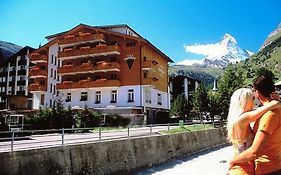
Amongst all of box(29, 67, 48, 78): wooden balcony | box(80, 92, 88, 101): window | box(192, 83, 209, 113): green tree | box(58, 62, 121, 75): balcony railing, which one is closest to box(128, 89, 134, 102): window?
box(58, 62, 121, 75): balcony railing

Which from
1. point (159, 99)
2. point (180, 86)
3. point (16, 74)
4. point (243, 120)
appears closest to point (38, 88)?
point (159, 99)

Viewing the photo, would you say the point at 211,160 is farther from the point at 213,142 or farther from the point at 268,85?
the point at 268,85

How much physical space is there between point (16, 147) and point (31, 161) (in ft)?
4.60

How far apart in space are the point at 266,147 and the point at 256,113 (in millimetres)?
366

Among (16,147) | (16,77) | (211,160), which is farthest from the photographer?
(16,77)

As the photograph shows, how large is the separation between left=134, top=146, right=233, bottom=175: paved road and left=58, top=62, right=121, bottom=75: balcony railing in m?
22.5

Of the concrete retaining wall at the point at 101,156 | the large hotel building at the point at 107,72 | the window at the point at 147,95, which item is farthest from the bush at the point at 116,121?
the concrete retaining wall at the point at 101,156

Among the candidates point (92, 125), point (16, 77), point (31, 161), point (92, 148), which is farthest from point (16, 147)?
point (16, 77)

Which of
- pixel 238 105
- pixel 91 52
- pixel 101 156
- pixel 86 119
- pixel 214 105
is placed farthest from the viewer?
pixel 91 52

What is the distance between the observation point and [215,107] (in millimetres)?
47125

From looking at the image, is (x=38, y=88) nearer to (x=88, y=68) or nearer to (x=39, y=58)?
(x=39, y=58)

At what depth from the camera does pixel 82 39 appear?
5150cm

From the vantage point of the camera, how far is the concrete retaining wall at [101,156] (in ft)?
45.4

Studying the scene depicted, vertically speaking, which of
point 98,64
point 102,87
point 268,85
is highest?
point 98,64
